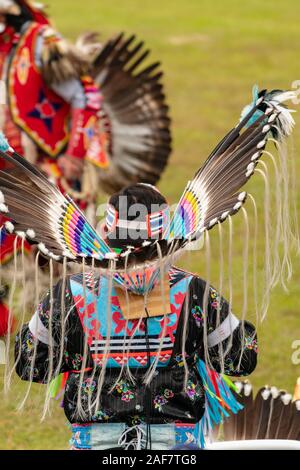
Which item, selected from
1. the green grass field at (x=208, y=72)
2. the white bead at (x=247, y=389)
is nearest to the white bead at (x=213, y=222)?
the green grass field at (x=208, y=72)

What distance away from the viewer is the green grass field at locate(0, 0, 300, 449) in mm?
4961

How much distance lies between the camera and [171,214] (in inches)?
122

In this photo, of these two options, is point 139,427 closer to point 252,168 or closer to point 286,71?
point 252,168

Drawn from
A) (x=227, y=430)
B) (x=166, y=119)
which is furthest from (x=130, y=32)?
(x=227, y=430)

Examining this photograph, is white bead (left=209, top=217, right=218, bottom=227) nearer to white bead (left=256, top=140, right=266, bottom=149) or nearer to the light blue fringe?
white bead (left=256, top=140, right=266, bottom=149)

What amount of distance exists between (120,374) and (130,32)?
1112 centimetres

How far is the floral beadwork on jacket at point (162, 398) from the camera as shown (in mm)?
2822

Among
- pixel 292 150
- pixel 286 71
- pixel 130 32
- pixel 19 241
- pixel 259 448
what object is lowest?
pixel 259 448

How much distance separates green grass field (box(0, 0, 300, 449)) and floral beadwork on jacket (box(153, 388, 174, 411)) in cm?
84

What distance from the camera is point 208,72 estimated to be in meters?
12.1

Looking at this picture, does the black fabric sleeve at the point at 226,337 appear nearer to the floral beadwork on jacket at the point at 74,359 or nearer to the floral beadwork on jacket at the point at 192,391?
the floral beadwork on jacket at the point at 192,391

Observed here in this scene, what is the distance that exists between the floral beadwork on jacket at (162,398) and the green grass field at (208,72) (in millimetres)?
840

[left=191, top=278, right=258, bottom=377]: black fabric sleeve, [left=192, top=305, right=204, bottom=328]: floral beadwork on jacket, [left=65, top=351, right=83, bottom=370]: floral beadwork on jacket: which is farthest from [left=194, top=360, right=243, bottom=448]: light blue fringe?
[left=65, top=351, right=83, bottom=370]: floral beadwork on jacket

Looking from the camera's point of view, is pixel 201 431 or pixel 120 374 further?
pixel 201 431
